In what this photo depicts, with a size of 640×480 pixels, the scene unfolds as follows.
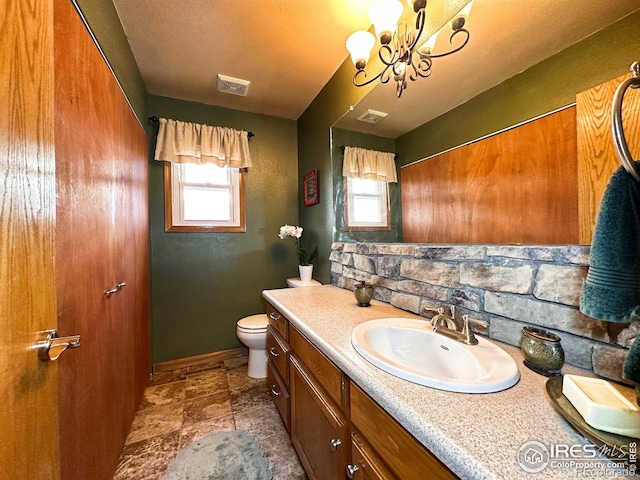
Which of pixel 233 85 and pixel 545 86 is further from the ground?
pixel 233 85

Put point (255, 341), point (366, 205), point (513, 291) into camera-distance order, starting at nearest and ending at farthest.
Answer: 1. point (513, 291)
2. point (366, 205)
3. point (255, 341)

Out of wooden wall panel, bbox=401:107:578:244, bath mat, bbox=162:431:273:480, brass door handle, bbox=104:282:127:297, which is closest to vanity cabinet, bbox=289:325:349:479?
bath mat, bbox=162:431:273:480

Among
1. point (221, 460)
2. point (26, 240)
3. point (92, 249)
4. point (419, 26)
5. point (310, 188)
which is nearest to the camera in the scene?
point (26, 240)

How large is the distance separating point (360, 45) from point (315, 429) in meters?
2.00

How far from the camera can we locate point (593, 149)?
2.47 ft

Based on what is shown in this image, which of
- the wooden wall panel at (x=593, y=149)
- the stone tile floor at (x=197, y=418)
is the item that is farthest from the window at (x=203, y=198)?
the wooden wall panel at (x=593, y=149)

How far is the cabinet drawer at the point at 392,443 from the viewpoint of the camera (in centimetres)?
52

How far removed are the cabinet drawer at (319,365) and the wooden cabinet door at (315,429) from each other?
0.04m

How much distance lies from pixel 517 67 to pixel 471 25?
33cm

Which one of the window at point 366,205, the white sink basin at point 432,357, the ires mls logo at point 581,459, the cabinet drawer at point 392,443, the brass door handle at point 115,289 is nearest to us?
the ires mls logo at point 581,459

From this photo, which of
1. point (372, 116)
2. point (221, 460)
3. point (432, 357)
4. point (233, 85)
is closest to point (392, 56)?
point (372, 116)

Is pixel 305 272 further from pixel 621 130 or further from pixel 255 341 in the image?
pixel 621 130

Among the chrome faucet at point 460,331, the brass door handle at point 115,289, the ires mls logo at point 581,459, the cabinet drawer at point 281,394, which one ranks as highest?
the brass door handle at point 115,289

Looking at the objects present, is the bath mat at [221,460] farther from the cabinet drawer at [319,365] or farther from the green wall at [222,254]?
the green wall at [222,254]
